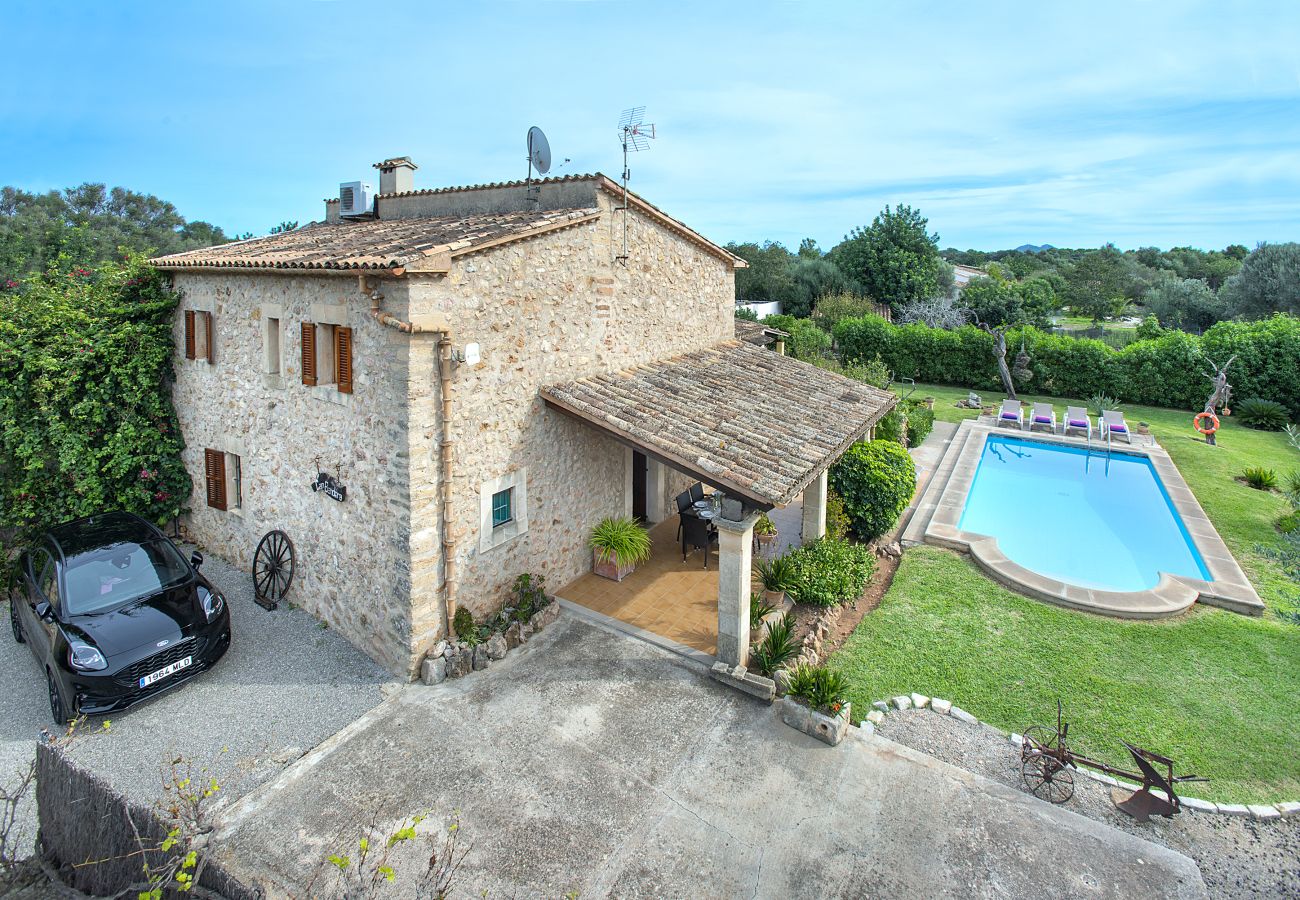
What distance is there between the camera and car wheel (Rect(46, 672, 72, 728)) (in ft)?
26.3

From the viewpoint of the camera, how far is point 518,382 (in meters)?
9.70

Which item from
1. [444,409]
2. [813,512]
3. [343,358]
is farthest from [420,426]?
[813,512]

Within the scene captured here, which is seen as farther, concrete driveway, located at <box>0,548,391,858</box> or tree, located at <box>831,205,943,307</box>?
tree, located at <box>831,205,943,307</box>

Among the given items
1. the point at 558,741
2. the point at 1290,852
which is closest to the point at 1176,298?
the point at 1290,852

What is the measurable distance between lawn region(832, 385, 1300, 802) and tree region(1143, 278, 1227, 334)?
4129cm

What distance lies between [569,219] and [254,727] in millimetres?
7725

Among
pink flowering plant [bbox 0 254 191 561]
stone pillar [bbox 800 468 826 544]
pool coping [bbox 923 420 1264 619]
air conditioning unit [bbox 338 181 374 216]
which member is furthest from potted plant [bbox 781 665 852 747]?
air conditioning unit [bbox 338 181 374 216]

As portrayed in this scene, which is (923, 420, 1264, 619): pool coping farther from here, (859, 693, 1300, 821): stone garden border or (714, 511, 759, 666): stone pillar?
(714, 511, 759, 666): stone pillar

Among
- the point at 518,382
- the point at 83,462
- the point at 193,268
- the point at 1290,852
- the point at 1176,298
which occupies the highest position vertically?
the point at 1176,298

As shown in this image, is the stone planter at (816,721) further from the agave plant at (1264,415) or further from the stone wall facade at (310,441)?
the agave plant at (1264,415)

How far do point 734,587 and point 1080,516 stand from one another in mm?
12769

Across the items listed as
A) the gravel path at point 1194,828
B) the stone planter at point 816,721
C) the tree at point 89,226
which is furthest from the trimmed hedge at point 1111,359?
the tree at point 89,226

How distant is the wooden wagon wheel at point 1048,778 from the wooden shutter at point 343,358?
9.13 metres

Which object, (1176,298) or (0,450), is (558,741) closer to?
(0,450)
